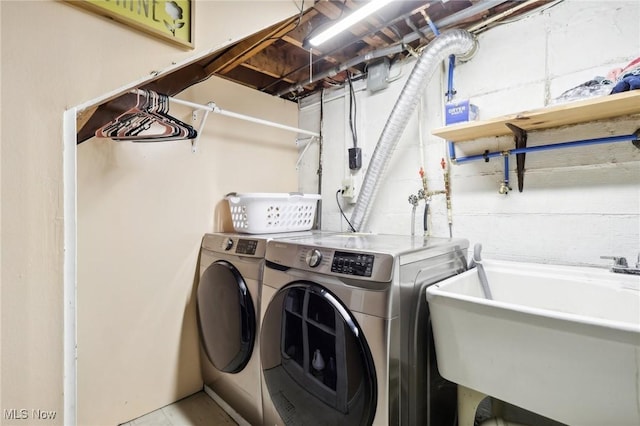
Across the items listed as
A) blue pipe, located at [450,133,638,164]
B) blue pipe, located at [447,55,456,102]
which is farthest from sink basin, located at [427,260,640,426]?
blue pipe, located at [447,55,456,102]

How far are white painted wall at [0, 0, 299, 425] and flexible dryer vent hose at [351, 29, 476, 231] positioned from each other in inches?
33.5

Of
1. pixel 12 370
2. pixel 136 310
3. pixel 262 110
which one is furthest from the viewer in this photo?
pixel 262 110

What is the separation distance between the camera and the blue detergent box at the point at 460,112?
156cm

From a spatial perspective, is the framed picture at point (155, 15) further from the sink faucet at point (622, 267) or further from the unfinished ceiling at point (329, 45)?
the sink faucet at point (622, 267)

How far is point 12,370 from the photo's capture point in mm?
574

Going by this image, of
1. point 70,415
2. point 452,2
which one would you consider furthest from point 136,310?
point 452,2

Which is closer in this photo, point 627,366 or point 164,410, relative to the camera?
point 627,366

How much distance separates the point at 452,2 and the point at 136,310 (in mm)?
2589

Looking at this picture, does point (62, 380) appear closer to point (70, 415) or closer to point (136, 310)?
point (70, 415)

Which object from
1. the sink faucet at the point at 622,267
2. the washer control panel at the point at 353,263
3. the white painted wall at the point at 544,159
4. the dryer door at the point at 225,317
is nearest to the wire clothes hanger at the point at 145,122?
the dryer door at the point at 225,317

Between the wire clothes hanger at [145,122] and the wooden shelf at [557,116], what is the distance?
4.48ft

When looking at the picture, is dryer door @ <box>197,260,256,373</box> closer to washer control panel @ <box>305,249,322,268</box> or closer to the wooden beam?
washer control panel @ <box>305,249,322,268</box>

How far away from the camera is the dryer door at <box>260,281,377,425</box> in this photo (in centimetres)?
108

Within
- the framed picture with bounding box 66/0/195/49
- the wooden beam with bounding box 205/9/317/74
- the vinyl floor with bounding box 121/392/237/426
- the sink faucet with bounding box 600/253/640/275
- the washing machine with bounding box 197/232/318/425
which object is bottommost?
the vinyl floor with bounding box 121/392/237/426
